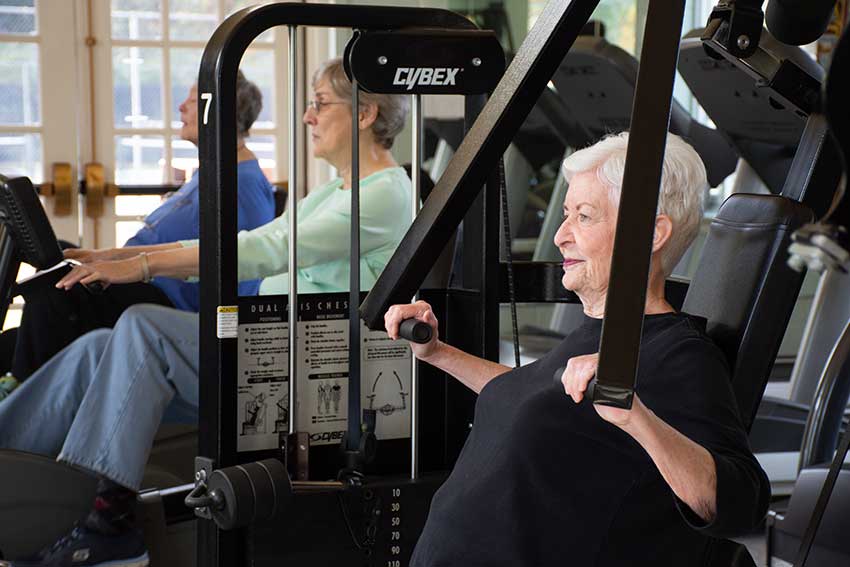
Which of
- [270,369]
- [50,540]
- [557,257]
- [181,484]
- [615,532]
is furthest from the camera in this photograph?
[557,257]

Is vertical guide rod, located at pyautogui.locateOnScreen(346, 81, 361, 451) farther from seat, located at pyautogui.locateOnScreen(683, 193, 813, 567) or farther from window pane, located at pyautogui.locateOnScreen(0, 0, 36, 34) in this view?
window pane, located at pyautogui.locateOnScreen(0, 0, 36, 34)

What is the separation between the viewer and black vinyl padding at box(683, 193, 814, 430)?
178 cm

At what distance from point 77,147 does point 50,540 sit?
2.73 m

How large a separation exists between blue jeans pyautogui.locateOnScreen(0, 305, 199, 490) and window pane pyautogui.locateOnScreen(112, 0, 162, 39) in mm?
2550

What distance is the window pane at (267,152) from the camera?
5.53m

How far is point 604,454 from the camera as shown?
160 cm

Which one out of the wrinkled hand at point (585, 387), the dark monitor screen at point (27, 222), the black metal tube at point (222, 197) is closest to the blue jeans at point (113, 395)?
the dark monitor screen at point (27, 222)

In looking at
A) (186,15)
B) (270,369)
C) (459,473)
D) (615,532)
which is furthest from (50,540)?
(186,15)

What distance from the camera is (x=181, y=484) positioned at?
2.96 metres

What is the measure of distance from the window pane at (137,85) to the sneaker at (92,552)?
9.10ft

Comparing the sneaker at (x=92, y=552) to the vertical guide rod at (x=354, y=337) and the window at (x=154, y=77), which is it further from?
the window at (x=154, y=77)

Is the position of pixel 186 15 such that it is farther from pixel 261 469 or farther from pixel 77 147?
pixel 261 469

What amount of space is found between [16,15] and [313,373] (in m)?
3.32

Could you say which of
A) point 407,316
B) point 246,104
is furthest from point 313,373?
point 246,104
